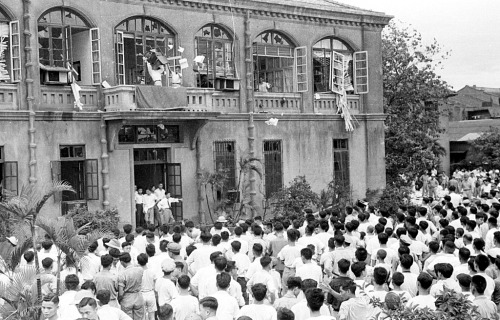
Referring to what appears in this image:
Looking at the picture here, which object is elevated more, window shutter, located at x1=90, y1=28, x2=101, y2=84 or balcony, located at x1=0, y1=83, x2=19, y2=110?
window shutter, located at x1=90, y1=28, x2=101, y2=84

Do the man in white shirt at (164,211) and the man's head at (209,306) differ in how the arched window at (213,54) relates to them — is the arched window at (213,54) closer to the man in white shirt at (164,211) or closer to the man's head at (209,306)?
A: the man in white shirt at (164,211)

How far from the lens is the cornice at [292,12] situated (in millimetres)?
23688

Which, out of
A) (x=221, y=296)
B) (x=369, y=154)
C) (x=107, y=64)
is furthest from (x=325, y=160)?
(x=221, y=296)

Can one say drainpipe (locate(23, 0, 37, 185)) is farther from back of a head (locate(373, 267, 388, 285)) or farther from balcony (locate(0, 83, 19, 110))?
back of a head (locate(373, 267, 388, 285))

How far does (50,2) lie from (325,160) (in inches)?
438

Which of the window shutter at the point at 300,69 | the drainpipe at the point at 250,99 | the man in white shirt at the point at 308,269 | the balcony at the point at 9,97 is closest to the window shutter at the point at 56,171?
the balcony at the point at 9,97

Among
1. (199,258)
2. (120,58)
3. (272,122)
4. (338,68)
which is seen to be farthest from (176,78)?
(199,258)

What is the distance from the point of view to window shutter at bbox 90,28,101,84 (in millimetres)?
21438

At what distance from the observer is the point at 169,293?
10.5 metres

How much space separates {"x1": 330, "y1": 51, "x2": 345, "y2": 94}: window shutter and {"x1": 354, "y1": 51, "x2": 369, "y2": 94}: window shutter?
0.72 meters

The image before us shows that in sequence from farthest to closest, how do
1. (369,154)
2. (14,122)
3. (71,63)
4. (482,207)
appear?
(369,154) < (71,63) < (14,122) < (482,207)

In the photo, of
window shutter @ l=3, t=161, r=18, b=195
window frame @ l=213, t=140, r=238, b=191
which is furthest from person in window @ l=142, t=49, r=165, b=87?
window shutter @ l=3, t=161, r=18, b=195

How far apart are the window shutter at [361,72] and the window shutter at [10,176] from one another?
13.2 m

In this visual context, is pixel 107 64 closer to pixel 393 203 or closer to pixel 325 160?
pixel 325 160
